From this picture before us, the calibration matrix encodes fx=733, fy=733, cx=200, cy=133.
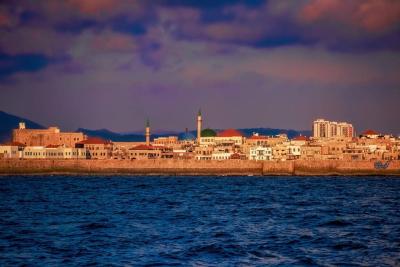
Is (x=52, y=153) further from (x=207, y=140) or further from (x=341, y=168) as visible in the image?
(x=341, y=168)

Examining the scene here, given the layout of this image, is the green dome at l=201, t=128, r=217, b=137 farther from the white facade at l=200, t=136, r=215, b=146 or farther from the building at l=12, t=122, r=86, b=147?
the building at l=12, t=122, r=86, b=147

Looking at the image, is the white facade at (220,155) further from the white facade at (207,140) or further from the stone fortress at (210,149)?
the white facade at (207,140)

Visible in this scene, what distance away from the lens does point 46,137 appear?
173125mm

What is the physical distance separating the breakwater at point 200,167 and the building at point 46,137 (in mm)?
39740

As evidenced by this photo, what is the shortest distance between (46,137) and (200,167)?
59564 millimetres

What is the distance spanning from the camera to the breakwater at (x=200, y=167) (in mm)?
122719

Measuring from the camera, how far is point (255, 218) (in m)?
40.1

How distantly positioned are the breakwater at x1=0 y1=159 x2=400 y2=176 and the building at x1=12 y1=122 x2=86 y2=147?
39740 millimetres

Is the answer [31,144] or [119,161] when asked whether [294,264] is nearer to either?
[119,161]

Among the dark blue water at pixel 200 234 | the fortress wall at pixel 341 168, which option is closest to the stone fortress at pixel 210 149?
the fortress wall at pixel 341 168

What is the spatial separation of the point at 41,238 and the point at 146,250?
5.87m

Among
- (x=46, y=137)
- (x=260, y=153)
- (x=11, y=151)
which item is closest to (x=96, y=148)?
(x=46, y=137)

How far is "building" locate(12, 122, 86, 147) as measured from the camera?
172m

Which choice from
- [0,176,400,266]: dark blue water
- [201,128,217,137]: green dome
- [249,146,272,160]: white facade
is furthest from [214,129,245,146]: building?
[0,176,400,266]: dark blue water
